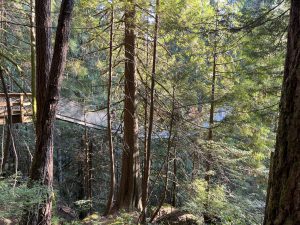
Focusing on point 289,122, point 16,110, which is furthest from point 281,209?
point 16,110

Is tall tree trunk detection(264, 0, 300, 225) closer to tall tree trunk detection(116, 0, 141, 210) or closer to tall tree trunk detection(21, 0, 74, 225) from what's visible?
tall tree trunk detection(21, 0, 74, 225)

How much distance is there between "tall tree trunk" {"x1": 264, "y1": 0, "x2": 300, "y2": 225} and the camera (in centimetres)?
118

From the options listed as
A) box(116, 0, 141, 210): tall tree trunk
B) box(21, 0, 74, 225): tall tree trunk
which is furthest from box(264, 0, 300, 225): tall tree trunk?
box(116, 0, 141, 210): tall tree trunk

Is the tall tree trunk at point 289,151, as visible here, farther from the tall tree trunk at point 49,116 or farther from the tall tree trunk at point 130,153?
the tall tree trunk at point 130,153

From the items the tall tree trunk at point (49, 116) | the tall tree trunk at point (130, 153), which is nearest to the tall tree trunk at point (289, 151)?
the tall tree trunk at point (49, 116)

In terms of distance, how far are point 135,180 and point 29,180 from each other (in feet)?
11.2

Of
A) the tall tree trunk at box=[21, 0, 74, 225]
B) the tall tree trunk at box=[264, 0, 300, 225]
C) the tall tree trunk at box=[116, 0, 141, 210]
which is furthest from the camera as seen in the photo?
the tall tree trunk at box=[116, 0, 141, 210]

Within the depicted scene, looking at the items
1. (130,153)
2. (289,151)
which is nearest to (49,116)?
(289,151)

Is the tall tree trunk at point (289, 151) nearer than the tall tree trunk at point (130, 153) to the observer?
Yes

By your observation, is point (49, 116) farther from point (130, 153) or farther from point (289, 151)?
point (130, 153)

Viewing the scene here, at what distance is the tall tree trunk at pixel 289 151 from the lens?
3.87ft

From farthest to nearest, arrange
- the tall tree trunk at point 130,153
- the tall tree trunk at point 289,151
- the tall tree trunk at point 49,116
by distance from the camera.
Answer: the tall tree trunk at point 130,153 < the tall tree trunk at point 49,116 < the tall tree trunk at point 289,151

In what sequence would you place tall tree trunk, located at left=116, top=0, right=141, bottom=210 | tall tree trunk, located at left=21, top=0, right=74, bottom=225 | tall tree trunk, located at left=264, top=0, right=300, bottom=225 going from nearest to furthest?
tall tree trunk, located at left=264, top=0, right=300, bottom=225, tall tree trunk, located at left=21, top=0, right=74, bottom=225, tall tree trunk, located at left=116, top=0, right=141, bottom=210

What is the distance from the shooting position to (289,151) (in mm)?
1206
